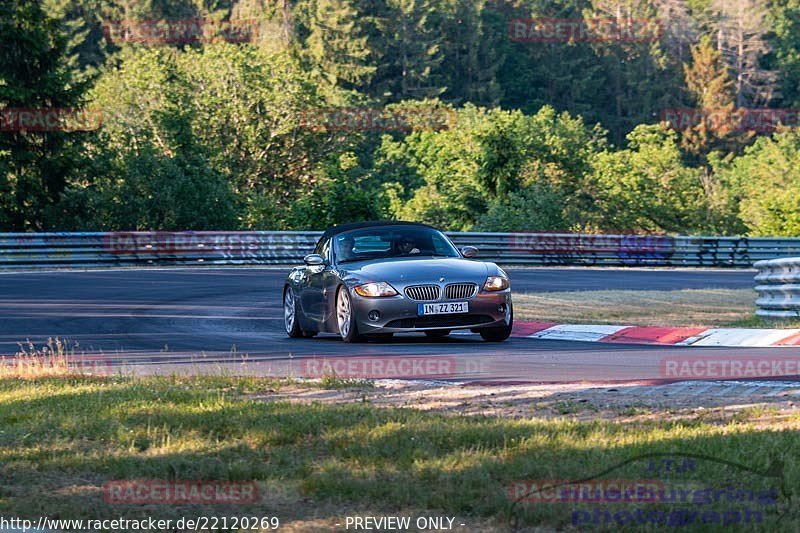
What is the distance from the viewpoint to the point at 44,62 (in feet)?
138

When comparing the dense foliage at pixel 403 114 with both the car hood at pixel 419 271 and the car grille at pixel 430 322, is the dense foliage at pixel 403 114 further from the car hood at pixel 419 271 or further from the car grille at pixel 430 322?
the car grille at pixel 430 322

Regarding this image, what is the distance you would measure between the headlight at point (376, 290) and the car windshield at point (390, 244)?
1015 mm

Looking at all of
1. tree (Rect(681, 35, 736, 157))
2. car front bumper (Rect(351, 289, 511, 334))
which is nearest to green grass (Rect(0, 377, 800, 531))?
car front bumper (Rect(351, 289, 511, 334))

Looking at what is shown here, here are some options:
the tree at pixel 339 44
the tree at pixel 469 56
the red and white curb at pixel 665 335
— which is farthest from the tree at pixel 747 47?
the red and white curb at pixel 665 335

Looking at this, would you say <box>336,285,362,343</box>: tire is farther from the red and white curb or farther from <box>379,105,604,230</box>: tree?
<box>379,105,604,230</box>: tree

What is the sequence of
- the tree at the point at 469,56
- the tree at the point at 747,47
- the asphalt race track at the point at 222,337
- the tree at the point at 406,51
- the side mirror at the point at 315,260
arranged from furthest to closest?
1. the tree at the point at 747,47
2. the tree at the point at 469,56
3. the tree at the point at 406,51
4. the side mirror at the point at 315,260
5. the asphalt race track at the point at 222,337

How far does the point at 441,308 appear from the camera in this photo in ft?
45.3

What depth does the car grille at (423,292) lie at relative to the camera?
13789 mm

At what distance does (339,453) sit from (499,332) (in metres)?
7.35

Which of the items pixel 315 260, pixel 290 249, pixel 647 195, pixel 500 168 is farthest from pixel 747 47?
pixel 315 260

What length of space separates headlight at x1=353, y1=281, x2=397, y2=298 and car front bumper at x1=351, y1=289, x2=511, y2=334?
46mm

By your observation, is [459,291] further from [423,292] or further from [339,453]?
[339,453]

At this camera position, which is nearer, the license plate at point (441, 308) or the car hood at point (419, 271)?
the license plate at point (441, 308)

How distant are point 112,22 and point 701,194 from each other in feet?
164
